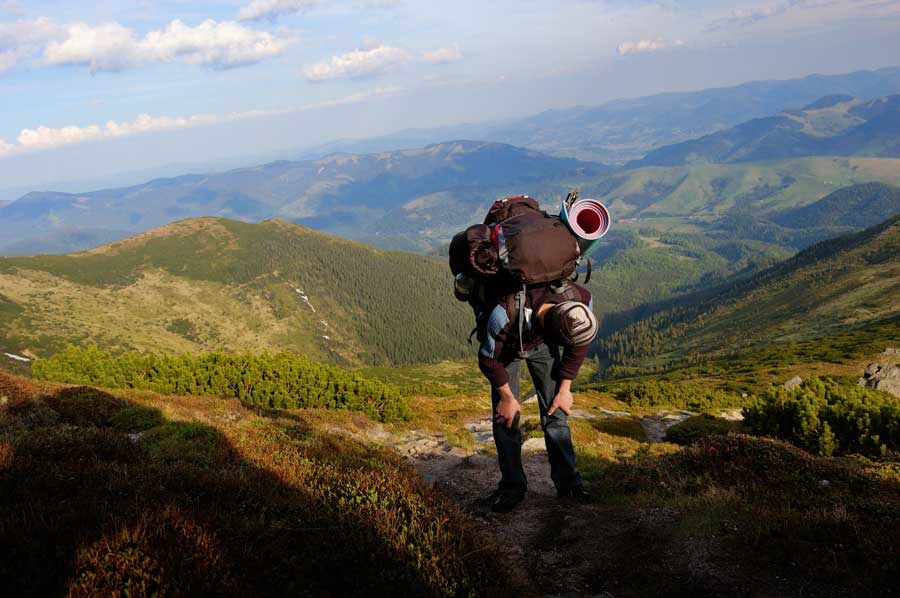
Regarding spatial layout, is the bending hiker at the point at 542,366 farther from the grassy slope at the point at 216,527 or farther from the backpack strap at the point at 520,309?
the grassy slope at the point at 216,527

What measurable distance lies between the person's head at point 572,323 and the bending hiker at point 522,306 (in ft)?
0.04

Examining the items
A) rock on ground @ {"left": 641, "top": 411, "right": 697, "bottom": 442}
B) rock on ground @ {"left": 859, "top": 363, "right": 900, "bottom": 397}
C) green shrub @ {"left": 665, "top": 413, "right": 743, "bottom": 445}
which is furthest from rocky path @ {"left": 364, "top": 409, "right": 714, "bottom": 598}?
rock on ground @ {"left": 859, "top": 363, "right": 900, "bottom": 397}

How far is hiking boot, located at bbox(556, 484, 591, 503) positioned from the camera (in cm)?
785

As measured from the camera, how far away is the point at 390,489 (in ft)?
18.9

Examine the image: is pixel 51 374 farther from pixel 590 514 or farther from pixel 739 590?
pixel 739 590

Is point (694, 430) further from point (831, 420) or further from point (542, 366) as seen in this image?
point (542, 366)

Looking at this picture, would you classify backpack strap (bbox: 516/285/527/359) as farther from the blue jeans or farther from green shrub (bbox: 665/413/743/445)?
green shrub (bbox: 665/413/743/445)

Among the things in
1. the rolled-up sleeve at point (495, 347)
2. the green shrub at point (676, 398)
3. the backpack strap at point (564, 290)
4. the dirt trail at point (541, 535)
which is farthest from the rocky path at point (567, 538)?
the green shrub at point (676, 398)

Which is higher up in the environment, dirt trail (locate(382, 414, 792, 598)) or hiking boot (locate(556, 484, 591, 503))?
dirt trail (locate(382, 414, 792, 598))

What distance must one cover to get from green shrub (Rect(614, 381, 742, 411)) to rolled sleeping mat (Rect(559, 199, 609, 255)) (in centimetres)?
3241

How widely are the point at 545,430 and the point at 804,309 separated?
166 meters

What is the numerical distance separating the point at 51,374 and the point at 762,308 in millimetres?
193854

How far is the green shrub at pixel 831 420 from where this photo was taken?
1209 centimetres

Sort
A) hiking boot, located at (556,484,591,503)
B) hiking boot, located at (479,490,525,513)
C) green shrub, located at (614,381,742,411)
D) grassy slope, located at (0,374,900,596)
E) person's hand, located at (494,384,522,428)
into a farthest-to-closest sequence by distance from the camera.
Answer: green shrub, located at (614,381,742,411) → hiking boot, located at (556,484,591,503) → hiking boot, located at (479,490,525,513) → person's hand, located at (494,384,522,428) → grassy slope, located at (0,374,900,596)
